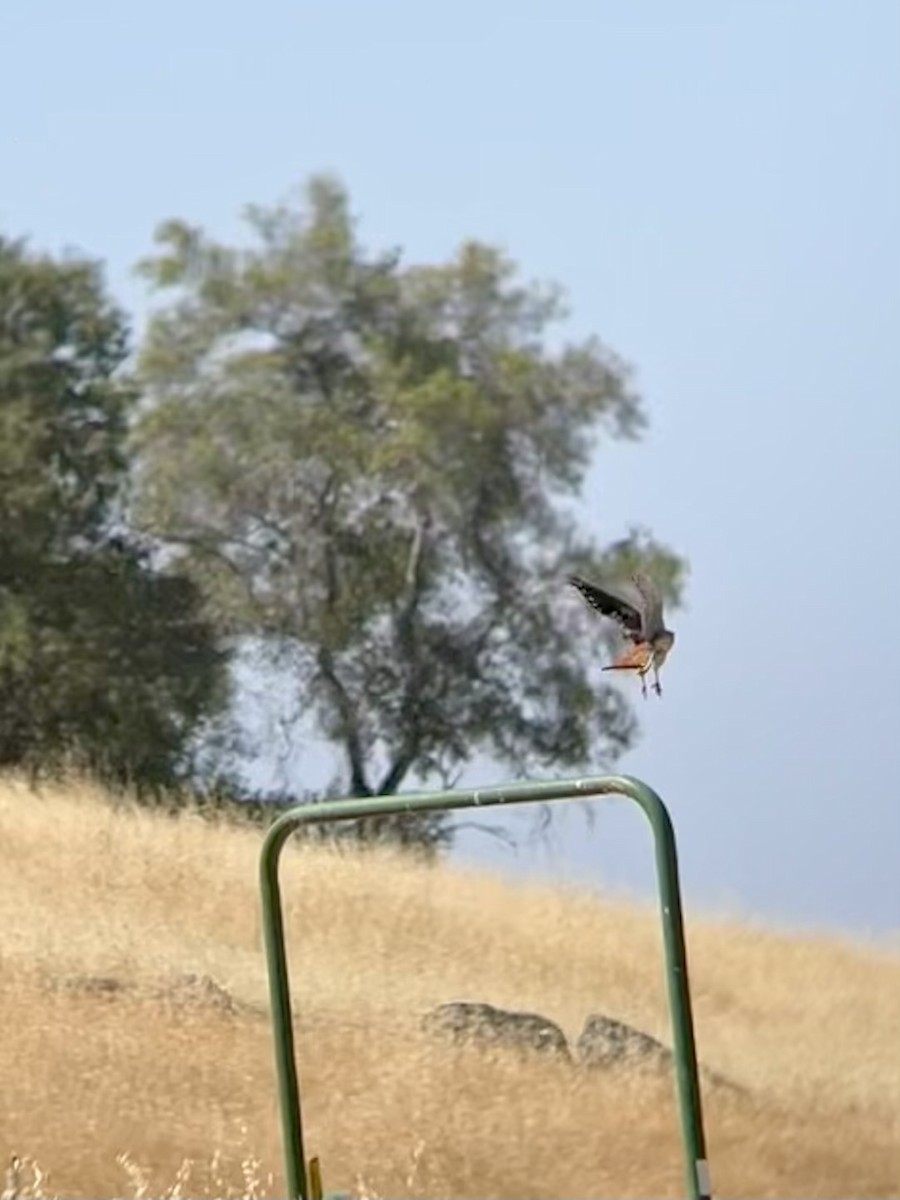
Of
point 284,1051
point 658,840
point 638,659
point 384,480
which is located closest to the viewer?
point 658,840

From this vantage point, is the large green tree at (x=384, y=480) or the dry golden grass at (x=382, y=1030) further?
the large green tree at (x=384, y=480)

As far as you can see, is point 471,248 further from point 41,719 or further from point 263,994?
point 263,994

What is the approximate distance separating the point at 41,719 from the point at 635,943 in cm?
506

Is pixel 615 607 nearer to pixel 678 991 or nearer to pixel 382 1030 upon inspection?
pixel 678 991

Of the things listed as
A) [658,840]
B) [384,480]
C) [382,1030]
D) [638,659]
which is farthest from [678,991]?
[384,480]

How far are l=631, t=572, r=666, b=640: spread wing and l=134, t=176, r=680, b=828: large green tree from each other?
396 inches

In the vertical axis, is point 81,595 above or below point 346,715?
above

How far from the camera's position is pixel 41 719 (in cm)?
1506

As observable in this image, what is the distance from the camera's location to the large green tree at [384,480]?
1430cm

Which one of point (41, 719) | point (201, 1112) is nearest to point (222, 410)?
point (41, 719)

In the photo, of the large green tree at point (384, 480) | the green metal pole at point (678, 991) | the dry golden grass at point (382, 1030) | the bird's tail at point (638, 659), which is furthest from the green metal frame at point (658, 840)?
the large green tree at point (384, 480)

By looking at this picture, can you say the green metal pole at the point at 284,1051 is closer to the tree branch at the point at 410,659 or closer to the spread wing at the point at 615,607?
the spread wing at the point at 615,607

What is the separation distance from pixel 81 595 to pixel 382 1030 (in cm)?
581

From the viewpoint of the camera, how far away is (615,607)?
405cm
